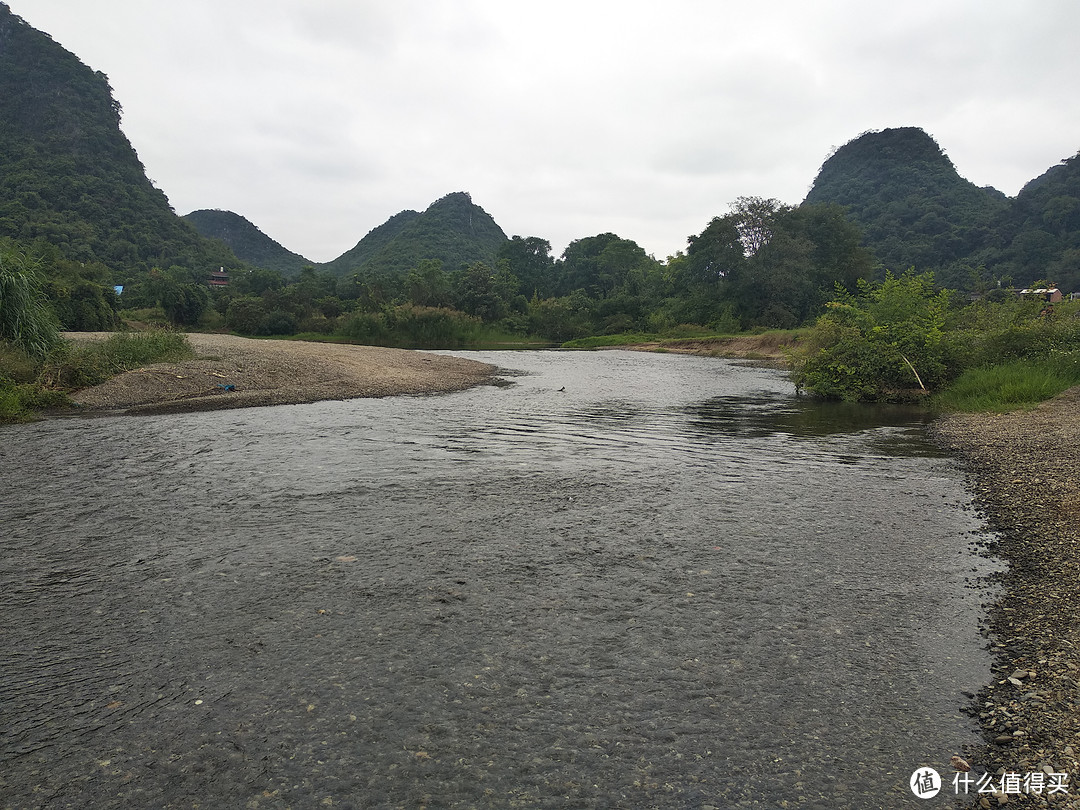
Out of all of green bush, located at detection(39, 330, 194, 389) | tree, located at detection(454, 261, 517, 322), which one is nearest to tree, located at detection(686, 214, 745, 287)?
tree, located at detection(454, 261, 517, 322)

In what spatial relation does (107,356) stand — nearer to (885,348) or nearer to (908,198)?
(885,348)

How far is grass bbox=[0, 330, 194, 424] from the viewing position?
54.0ft

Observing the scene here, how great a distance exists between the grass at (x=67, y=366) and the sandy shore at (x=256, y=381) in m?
0.67

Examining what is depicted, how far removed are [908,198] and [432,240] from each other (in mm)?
108942

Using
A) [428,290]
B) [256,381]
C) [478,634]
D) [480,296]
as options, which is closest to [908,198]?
[480,296]

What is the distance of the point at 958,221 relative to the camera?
110125 millimetres

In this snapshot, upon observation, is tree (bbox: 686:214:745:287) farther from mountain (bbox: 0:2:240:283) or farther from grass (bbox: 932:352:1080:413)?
mountain (bbox: 0:2:240:283)

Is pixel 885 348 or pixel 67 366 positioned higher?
pixel 885 348

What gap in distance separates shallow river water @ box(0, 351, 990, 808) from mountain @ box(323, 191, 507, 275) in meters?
125

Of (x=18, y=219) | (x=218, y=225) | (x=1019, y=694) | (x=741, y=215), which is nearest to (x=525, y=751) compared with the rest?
(x=1019, y=694)

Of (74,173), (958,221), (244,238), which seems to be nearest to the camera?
(74,173)

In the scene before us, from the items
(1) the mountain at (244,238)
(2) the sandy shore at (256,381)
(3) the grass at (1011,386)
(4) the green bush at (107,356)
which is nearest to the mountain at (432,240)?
(1) the mountain at (244,238)

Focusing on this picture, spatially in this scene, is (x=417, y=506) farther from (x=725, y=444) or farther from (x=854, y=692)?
(x=725, y=444)

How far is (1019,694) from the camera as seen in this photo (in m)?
4.18
